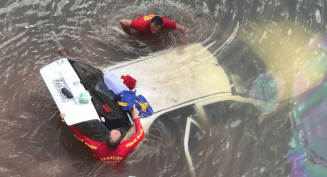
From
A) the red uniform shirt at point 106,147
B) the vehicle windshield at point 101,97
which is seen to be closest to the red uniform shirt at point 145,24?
the vehicle windshield at point 101,97

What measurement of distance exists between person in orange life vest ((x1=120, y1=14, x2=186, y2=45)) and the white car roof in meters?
0.48

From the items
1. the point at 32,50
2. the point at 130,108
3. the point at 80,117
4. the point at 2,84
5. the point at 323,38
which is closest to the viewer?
the point at 80,117

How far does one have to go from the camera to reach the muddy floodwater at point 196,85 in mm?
3896

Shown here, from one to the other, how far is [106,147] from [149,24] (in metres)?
2.33

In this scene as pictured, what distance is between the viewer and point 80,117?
10.5 ft

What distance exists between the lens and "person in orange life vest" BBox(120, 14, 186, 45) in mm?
4470

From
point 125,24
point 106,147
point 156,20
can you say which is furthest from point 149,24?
point 106,147

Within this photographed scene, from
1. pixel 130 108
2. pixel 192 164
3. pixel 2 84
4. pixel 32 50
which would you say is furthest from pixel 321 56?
pixel 2 84

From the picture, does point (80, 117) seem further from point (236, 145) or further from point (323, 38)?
point (323, 38)

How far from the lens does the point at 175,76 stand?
463 cm

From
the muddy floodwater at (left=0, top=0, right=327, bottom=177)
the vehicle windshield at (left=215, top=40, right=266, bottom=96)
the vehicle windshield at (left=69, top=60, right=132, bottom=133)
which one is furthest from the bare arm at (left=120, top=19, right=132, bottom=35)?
the vehicle windshield at (left=215, top=40, right=266, bottom=96)

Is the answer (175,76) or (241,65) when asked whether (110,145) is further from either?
(241,65)

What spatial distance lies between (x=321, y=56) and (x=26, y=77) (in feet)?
17.9

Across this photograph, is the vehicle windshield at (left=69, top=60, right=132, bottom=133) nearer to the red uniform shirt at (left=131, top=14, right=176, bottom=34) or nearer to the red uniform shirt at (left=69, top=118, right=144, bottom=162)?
the red uniform shirt at (left=69, top=118, right=144, bottom=162)
